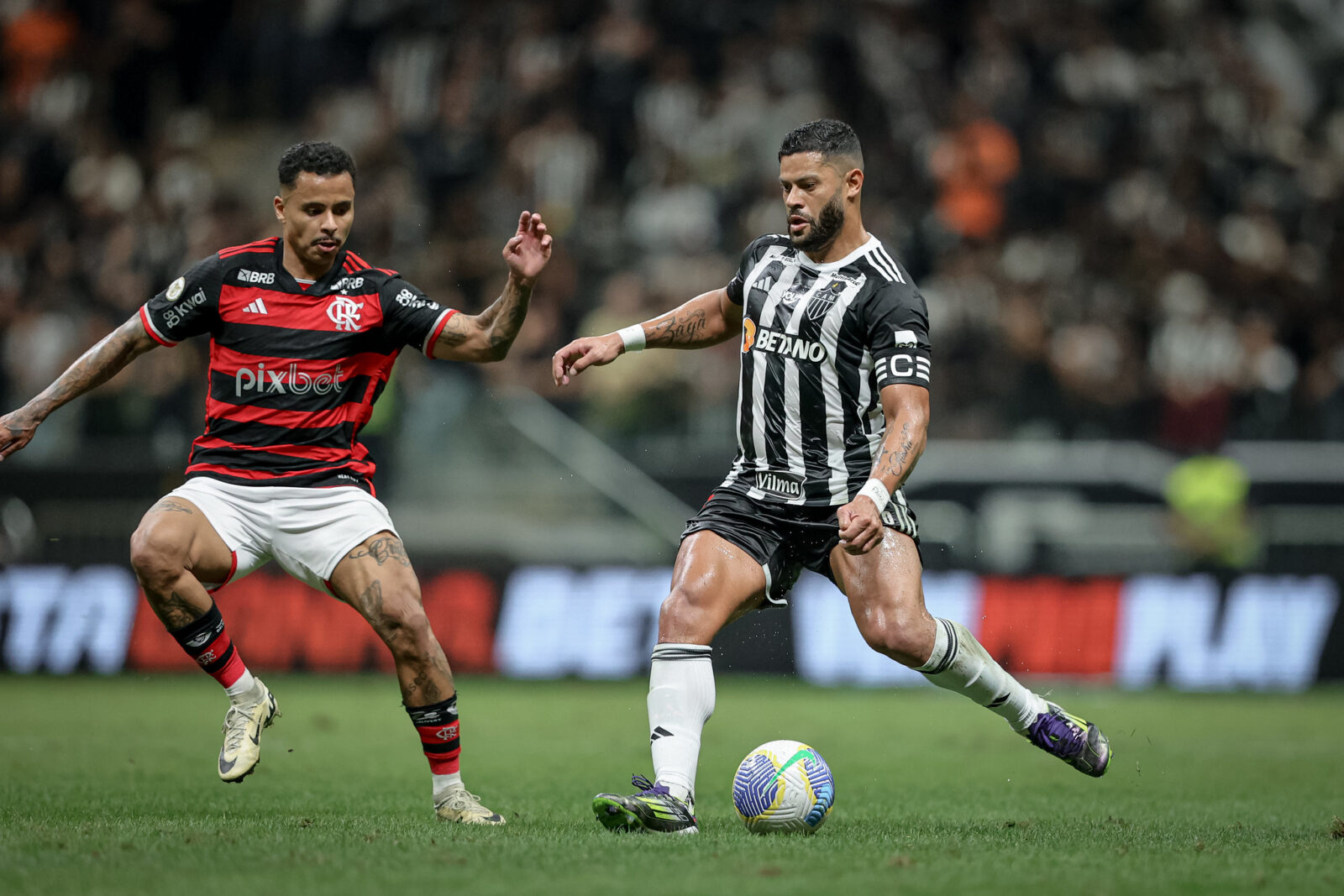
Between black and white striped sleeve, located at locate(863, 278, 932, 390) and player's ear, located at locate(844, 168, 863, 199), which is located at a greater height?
player's ear, located at locate(844, 168, 863, 199)

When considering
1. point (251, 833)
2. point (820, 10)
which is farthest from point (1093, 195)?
point (251, 833)

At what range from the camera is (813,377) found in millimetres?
6473

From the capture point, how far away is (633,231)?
16172 millimetres

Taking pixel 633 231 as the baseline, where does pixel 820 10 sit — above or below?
above

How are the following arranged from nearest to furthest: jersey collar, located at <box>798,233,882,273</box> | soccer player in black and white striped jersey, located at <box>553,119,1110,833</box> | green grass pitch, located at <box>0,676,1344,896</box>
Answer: green grass pitch, located at <box>0,676,1344,896</box> → soccer player in black and white striped jersey, located at <box>553,119,1110,833</box> → jersey collar, located at <box>798,233,882,273</box>

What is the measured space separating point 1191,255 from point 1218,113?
2.35 metres

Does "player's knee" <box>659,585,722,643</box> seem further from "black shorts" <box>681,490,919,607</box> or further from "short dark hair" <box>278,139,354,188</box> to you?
"short dark hair" <box>278,139,354,188</box>

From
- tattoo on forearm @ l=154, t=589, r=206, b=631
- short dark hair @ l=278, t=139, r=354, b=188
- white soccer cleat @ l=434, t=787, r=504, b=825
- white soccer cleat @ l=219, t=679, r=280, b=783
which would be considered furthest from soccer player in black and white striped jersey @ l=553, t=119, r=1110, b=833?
tattoo on forearm @ l=154, t=589, r=206, b=631

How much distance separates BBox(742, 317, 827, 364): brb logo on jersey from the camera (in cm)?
645

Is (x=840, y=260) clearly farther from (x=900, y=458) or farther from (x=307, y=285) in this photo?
(x=307, y=285)

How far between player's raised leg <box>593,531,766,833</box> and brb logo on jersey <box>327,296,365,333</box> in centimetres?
178

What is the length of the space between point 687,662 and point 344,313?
2161 mm

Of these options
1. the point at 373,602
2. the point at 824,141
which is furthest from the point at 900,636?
the point at 373,602

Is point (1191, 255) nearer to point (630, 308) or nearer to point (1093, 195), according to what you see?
point (1093, 195)
